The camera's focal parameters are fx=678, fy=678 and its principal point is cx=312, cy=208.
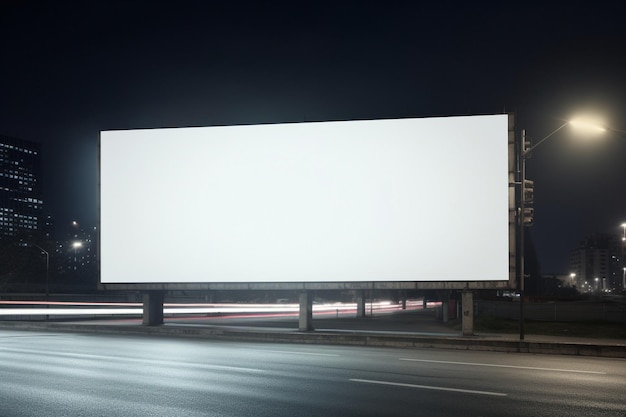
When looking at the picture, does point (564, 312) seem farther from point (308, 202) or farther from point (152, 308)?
point (152, 308)

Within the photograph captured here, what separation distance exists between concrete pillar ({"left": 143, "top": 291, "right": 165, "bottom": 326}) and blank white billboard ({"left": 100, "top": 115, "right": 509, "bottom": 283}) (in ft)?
6.53

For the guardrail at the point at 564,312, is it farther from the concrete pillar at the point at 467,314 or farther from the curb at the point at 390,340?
the curb at the point at 390,340

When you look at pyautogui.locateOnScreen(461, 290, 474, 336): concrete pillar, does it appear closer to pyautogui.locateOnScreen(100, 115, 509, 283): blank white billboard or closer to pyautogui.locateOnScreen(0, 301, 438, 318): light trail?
pyautogui.locateOnScreen(100, 115, 509, 283): blank white billboard

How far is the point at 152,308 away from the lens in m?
29.9

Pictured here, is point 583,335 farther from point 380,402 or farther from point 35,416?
point 35,416

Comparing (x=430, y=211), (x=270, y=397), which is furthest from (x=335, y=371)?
(x=430, y=211)

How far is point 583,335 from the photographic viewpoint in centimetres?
2658

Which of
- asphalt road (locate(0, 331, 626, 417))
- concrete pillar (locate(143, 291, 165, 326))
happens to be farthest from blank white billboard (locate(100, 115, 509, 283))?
asphalt road (locate(0, 331, 626, 417))

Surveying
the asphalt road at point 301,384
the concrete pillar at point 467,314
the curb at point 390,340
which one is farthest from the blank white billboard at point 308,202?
the asphalt road at point 301,384

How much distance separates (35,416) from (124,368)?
213 inches

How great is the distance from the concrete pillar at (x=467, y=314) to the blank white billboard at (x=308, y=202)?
0.80 metres

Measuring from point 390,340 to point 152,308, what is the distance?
39.7 feet

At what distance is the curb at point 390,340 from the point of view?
1981 centimetres

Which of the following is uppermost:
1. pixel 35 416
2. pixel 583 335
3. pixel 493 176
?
pixel 493 176
